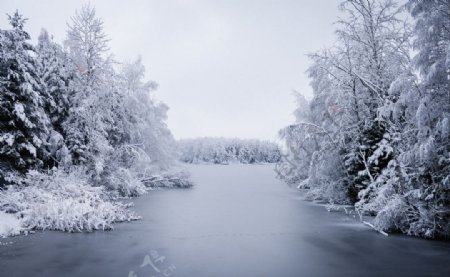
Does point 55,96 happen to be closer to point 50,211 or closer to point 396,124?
point 50,211

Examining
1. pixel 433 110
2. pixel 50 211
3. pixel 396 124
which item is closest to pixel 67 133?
pixel 50 211

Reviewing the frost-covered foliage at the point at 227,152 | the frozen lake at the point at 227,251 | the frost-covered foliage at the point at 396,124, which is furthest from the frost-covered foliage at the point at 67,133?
the frost-covered foliage at the point at 227,152

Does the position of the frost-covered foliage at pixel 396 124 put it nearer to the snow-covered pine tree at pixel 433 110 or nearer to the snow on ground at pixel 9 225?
the snow-covered pine tree at pixel 433 110

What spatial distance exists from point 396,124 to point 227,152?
115239 mm

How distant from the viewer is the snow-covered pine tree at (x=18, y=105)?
1543 centimetres

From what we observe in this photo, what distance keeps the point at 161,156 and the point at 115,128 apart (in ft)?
36.8

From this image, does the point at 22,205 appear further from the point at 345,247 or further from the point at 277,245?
the point at 345,247

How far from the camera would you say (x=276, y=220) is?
17.1 metres

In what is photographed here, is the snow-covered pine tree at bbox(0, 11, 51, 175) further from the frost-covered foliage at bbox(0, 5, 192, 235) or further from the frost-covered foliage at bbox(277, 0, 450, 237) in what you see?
the frost-covered foliage at bbox(277, 0, 450, 237)

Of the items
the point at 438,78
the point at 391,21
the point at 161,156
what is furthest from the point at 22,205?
the point at 161,156

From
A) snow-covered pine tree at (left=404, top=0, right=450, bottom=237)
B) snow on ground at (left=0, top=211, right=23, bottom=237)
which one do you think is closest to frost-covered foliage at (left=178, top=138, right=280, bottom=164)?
snow on ground at (left=0, top=211, right=23, bottom=237)

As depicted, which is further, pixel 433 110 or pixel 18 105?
pixel 18 105

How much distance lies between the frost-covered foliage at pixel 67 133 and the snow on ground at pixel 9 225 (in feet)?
0.92

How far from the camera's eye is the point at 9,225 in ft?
41.1
